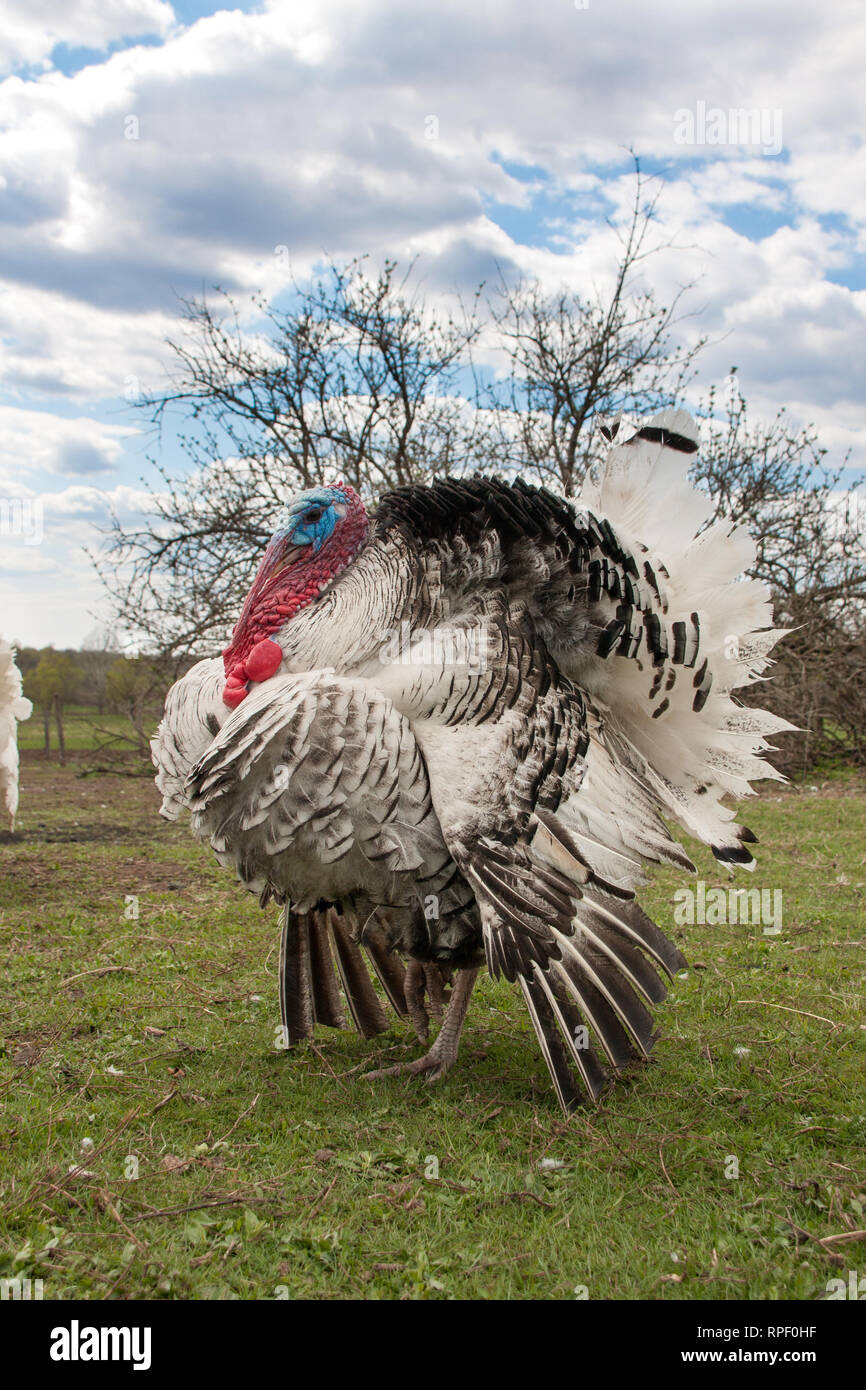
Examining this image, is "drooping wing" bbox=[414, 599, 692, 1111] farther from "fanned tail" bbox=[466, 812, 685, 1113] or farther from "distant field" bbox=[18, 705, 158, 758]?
"distant field" bbox=[18, 705, 158, 758]

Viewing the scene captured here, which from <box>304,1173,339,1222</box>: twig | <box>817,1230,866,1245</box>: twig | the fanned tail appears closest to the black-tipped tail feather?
the fanned tail

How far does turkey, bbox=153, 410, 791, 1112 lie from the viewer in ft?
11.3

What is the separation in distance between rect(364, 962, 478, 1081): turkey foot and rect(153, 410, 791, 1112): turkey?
0.6 inches

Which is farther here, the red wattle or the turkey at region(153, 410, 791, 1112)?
the red wattle

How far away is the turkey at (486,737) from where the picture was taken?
136 inches

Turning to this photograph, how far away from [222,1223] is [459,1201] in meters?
0.73

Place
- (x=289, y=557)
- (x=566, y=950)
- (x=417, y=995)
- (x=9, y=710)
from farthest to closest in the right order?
(x=9, y=710) → (x=417, y=995) → (x=289, y=557) → (x=566, y=950)

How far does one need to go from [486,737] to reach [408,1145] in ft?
4.87

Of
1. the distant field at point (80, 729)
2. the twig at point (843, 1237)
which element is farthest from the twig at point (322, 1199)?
the distant field at point (80, 729)

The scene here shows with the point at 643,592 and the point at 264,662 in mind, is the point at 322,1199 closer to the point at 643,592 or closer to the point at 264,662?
the point at 264,662

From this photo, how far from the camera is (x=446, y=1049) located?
411cm

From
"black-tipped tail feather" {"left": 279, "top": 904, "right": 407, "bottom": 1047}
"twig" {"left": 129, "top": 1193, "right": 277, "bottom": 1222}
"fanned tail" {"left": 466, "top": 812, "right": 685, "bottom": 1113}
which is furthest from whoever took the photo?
"black-tipped tail feather" {"left": 279, "top": 904, "right": 407, "bottom": 1047}

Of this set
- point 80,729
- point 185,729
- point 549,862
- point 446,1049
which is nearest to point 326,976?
point 446,1049

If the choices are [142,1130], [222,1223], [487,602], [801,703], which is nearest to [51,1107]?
[142,1130]
